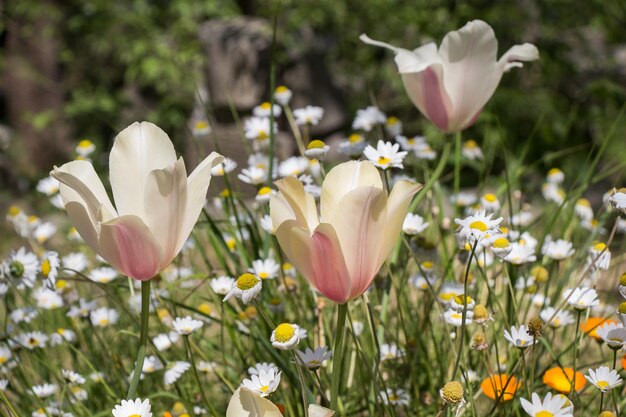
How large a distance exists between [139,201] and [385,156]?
363 mm

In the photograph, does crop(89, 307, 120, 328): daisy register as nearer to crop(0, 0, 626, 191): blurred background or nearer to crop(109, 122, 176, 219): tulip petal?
crop(109, 122, 176, 219): tulip petal

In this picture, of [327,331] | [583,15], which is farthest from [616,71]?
[327,331]

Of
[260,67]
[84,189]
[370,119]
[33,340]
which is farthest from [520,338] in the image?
[260,67]

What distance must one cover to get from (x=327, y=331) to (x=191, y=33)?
3722mm

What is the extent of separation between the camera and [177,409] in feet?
3.99

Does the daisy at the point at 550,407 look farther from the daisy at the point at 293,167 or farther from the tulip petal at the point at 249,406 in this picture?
the daisy at the point at 293,167

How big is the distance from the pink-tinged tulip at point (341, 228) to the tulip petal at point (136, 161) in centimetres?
15

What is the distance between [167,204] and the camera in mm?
792

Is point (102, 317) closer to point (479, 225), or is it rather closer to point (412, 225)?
point (412, 225)

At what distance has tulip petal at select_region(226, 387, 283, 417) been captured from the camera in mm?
735

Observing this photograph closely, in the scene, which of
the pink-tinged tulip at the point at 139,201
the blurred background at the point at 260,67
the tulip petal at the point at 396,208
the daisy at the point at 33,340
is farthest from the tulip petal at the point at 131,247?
the blurred background at the point at 260,67

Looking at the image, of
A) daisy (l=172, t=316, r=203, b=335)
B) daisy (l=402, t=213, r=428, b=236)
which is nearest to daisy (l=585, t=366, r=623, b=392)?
daisy (l=402, t=213, r=428, b=236)

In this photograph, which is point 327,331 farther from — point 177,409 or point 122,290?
point 122,290

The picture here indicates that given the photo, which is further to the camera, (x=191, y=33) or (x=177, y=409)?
(x=191, y=33)
